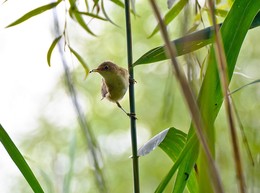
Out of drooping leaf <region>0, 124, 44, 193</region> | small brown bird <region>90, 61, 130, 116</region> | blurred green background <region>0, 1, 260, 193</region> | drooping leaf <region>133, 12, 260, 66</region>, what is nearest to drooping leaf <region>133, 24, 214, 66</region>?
drooping leaf <region>133, 12, 260, 66</region>

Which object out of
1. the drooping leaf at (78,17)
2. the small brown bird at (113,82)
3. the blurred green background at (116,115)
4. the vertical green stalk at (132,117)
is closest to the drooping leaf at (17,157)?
the vertical green stalk at (132,117)

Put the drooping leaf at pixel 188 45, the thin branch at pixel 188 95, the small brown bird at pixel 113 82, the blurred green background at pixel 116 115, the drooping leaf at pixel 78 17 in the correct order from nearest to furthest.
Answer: the thin branch at pixel 188 95, the drooping leaf at pixel 188 45, the drooping leaf at pixel 78 17, the small brown bird at pixel 113 82, the blurred green background at pixel 116 115

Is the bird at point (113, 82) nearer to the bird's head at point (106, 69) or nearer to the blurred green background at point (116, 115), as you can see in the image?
the bird's head at point (106, 69)

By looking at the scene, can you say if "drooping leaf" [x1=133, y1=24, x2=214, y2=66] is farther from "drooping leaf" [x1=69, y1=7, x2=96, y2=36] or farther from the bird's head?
the bird's head

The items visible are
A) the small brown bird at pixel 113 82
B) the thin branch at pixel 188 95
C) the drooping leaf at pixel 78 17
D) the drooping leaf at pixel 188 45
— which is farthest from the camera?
the small brown bird at pixel 113 82

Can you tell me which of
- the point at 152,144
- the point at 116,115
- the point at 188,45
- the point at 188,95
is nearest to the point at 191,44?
the point at 188,45

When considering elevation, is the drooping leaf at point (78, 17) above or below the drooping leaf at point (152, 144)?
above

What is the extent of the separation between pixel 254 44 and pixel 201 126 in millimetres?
3997

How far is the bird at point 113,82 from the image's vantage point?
3.60 feet

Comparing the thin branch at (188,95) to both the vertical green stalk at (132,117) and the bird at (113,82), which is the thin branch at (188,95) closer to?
the vertical green stalk at (132,117)

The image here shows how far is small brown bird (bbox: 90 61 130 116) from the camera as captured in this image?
1.10 metres

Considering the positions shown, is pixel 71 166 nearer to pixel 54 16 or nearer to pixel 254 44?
pixel 54 16

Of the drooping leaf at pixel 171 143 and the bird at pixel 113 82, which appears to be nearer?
the drooping leaf at pixel 171 143

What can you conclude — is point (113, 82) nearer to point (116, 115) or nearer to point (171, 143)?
point (171, 143)
